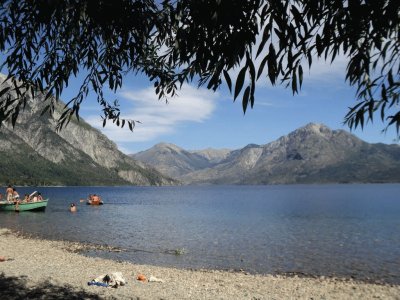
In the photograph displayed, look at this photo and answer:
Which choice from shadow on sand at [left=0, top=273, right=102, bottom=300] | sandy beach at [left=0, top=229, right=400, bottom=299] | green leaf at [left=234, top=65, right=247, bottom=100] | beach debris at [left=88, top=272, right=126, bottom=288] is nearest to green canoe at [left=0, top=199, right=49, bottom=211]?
sandy beach at [left=0, top=229, right=400, bottom=299]

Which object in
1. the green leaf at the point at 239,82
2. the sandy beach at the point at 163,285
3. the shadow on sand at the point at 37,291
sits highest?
the green leaf at the point at 239,82

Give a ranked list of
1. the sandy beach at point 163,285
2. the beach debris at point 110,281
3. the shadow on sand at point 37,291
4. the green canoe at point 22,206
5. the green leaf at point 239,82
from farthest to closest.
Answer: the green canoe at point 22,206, the beach debris at point 110,281, the sandy beach at point 163,285, the shadow on sand at point 37,291, the green leaf at point 239,82

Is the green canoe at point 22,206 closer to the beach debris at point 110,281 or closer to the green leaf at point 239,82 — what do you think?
the beach debris at point 110,281

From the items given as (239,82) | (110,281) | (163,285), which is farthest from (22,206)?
(239,82)

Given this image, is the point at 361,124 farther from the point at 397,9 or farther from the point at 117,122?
the point at 117,122

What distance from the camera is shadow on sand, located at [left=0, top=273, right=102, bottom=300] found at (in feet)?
41.4

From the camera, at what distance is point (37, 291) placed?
1346 centimetres

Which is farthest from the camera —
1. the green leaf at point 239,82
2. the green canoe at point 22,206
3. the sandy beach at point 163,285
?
the green canoe at point 22,206

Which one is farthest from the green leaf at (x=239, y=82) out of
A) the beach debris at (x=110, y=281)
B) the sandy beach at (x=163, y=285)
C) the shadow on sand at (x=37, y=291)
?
the beach debris at (x=110, y=281)

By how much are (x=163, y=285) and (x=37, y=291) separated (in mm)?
6162

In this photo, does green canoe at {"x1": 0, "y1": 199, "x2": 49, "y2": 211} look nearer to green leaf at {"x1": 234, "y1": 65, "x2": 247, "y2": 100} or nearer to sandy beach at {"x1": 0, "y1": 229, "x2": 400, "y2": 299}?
sandy beach at {"x1": 0, "y1": 229, "x2": 400, "y2": 299}

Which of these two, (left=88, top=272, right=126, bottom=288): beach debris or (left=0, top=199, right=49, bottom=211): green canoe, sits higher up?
(left=0, top=199, right=49, bottom=211): green canoe

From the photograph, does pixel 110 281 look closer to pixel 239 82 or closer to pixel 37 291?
pixel 37 291

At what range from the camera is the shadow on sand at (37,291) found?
12633 mm
